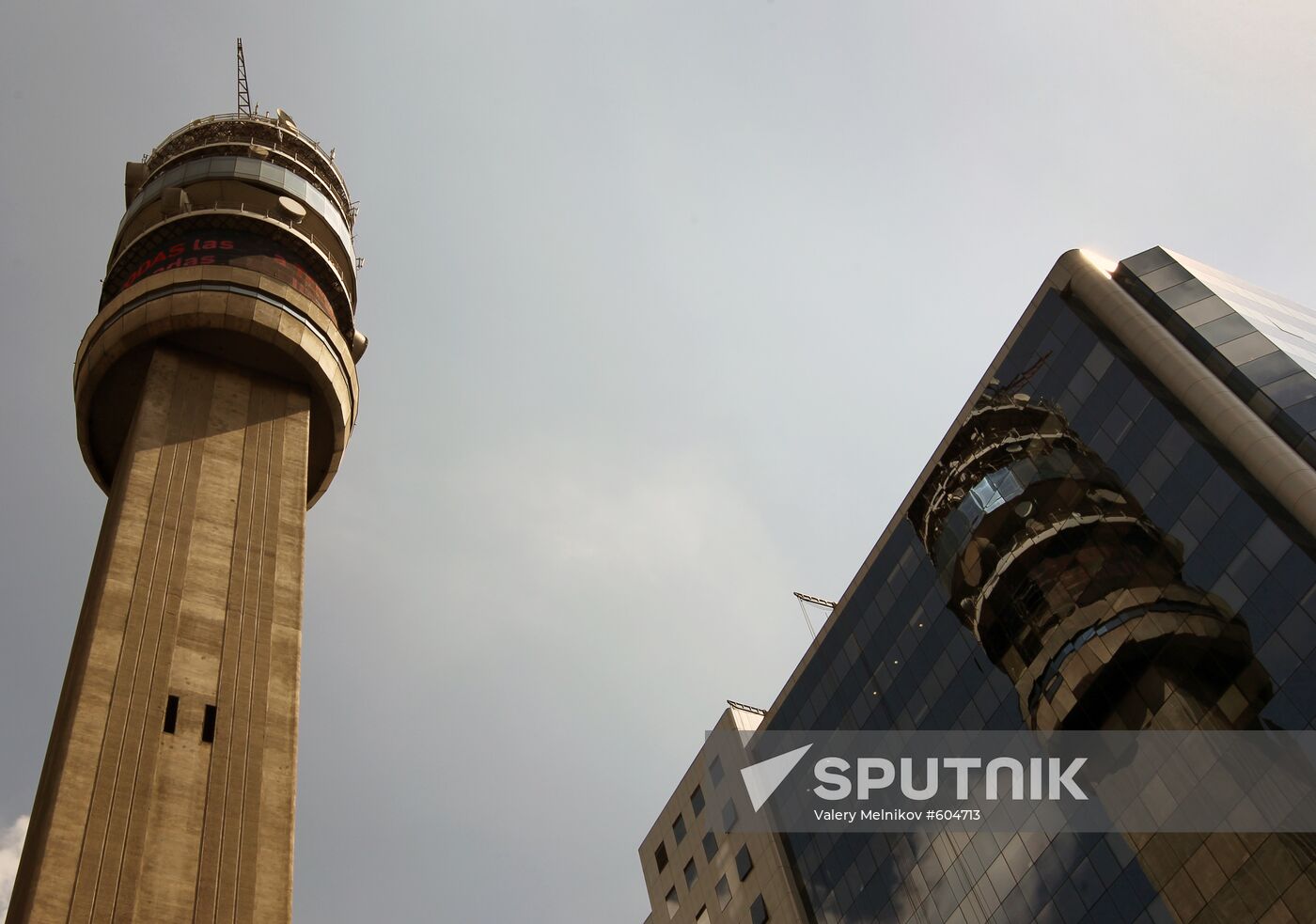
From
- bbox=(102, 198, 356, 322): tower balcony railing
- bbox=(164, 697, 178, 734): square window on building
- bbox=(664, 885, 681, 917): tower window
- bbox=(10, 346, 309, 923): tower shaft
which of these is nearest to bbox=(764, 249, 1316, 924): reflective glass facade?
bbox=(664, 885, 681, 917): tower window

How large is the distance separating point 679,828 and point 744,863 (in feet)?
28.4

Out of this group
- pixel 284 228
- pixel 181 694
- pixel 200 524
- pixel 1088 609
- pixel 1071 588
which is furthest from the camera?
pixel 1071 588

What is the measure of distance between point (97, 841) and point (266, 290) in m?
26.6

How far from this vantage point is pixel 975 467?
212 feet

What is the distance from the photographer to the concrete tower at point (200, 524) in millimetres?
29422

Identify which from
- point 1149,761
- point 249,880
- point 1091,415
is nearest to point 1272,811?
point 1149,761

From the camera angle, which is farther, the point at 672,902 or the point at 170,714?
the point at 672,902

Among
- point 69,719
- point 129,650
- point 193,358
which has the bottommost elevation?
point 69,719

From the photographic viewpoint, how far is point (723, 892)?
75.4m

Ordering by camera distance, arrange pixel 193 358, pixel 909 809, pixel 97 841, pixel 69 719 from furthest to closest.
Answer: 1. pixel 909 809
2. pixel 193 358
3. pixel 69 719
4. pixel 97 841

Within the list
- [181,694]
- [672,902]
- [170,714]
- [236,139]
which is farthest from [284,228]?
[672,902]

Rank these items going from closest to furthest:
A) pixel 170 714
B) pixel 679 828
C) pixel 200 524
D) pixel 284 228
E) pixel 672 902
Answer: pixel 170 714 → pixel 200 524 → pixel 284 228 → pixel 672 902 → pixel 679 828

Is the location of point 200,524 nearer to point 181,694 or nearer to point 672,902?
point 181,694

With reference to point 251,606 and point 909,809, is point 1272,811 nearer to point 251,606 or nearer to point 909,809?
point 909,809
